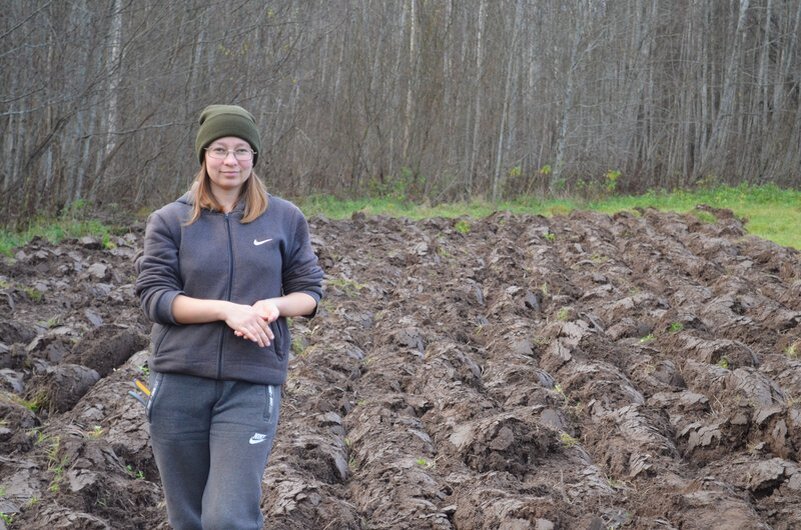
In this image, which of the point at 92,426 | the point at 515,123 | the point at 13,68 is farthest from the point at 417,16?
the point at 92,426

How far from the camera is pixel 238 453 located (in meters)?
3.12

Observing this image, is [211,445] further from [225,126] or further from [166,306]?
[225,126]

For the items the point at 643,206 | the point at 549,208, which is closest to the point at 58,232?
the point at 549,208

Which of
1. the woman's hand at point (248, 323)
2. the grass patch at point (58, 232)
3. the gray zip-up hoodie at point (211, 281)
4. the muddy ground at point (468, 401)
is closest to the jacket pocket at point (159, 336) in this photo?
the gray zip-up hoodie at point (211, 281)

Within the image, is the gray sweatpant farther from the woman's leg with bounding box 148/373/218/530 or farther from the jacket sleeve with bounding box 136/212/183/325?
the jacket sleeve with bounding box 136/212/183/325

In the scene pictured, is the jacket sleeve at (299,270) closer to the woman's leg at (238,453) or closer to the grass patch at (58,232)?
Answer: the woman's leg at (238,453)

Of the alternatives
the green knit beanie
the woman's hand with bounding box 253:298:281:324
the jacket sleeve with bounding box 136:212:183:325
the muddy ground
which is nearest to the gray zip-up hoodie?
the jacket sleeve with bounding box 136:212:183:325

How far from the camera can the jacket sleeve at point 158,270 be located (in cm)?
322

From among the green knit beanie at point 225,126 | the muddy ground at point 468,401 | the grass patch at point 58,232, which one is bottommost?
the muddy ground at point 468,401

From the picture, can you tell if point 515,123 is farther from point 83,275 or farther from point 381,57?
point 83,275

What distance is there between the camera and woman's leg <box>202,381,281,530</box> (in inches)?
121

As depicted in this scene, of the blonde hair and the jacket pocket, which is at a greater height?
the blonde hair

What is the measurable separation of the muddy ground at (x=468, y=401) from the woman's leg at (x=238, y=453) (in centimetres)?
114

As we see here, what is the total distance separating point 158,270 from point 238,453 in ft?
2.22
